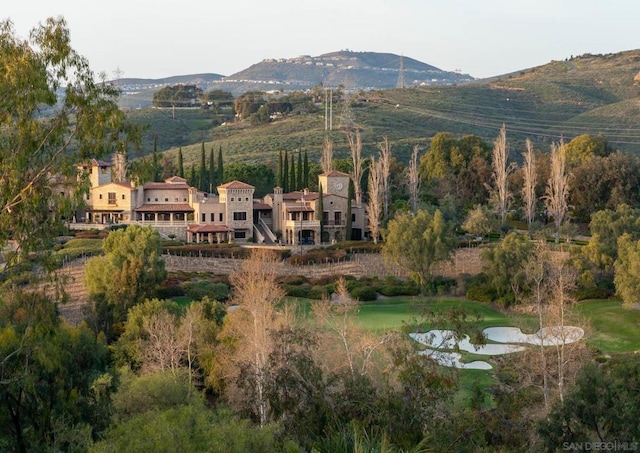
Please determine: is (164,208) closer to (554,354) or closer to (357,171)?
(357,171)

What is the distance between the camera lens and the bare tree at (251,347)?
19016 millimetres

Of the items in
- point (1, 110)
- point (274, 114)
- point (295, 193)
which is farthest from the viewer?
point (274, 114)

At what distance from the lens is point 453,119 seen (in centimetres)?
10056

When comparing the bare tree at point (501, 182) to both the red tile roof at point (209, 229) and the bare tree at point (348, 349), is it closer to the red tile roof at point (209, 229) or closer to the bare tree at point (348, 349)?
the red tile roof at point (209, 229)

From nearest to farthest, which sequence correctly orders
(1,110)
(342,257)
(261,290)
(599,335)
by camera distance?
(1,110), (261,290), (599,335), (342,257)

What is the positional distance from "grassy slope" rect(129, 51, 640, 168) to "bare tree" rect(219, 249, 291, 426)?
164 feet

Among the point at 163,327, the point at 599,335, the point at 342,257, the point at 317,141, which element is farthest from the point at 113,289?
the point at 317,141

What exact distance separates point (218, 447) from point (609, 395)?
8.35 meters

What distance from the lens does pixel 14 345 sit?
60.3 ft

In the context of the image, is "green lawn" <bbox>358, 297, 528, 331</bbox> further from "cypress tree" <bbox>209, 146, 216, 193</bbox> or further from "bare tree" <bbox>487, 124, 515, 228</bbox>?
"cypress tree" <bbox>209, 146, 216, 193</bbox>

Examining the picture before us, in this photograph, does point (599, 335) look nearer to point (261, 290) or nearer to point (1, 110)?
point (261, 290)

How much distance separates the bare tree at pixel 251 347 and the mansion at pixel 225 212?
2269 centimetres

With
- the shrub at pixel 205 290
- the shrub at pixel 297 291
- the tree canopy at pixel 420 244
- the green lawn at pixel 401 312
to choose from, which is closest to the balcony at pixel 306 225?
the tree canopy at pixel 420 244

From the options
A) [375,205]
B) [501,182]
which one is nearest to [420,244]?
[375,205]
